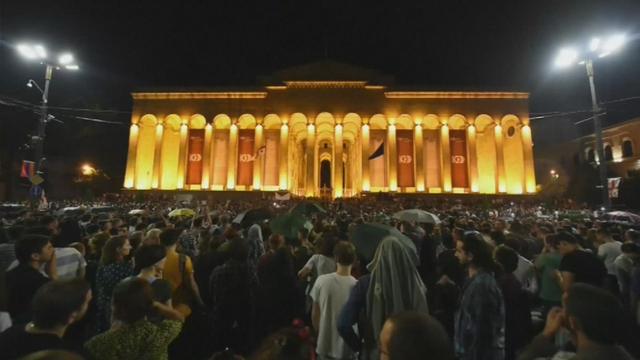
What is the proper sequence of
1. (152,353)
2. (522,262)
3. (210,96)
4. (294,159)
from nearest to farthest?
(152,353) → (522,262) → (210,96) → (294,159)

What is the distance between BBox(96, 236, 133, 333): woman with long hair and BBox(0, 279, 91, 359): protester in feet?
5.48

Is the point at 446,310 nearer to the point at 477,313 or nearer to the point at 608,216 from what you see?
the point at 477,313

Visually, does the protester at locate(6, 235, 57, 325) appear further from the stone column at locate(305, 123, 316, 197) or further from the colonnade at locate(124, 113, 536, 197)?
the stone column at locate(305, 123, 316, 197)

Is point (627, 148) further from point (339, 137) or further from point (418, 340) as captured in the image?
point (418, 340)

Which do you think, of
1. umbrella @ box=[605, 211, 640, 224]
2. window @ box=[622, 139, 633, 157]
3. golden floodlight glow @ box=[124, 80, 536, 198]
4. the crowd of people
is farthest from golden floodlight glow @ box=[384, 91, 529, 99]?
the crowd of people

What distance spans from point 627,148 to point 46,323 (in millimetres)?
51987

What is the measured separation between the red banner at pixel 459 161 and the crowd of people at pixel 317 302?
93.8 feet

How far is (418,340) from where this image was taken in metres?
1.36

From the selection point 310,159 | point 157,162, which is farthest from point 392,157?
point 157,162

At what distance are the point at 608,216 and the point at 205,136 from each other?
110ft

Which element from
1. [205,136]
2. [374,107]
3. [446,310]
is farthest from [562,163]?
[446,310]

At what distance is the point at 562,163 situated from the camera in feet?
145

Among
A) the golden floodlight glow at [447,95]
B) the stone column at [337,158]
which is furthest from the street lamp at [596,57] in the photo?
the stone column at [337,158]

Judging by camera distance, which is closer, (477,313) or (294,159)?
(477,313)
